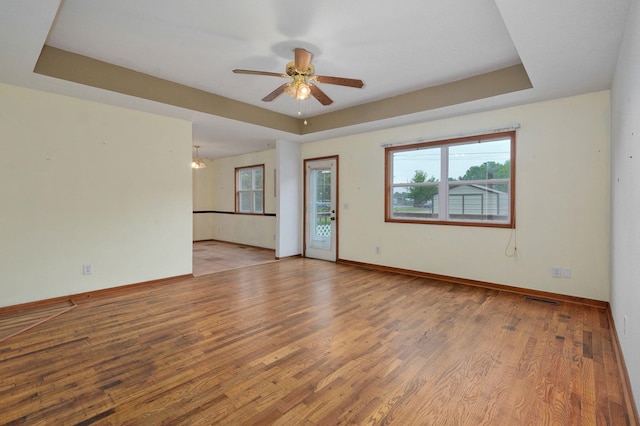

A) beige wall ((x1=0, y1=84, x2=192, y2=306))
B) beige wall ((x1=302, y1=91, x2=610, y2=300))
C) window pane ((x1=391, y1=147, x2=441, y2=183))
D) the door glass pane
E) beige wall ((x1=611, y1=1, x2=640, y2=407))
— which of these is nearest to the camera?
beige wall ((x1=611, y1=1, x2=640, y2=407))

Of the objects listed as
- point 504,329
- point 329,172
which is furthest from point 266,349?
point 329,172

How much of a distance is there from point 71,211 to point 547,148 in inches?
228

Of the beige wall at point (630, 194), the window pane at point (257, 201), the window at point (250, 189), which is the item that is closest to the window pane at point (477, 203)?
the beige wall at point (630, 194)

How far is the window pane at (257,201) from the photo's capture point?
8.05 metres

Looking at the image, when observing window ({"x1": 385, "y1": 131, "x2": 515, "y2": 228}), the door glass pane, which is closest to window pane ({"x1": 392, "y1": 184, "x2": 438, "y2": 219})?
window ({"x1": 385, "y1": 131, "x2": 515, "y2": 228})

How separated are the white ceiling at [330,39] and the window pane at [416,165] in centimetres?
95

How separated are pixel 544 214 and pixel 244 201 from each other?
6.63 metres

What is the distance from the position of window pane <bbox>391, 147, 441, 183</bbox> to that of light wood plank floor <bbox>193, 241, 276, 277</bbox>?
9.71ft

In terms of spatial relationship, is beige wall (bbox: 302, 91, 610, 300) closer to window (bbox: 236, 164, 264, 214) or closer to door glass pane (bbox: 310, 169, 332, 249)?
door glass pane (bbox: 310, 169, 332, 249)

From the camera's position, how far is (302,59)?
2955 mm

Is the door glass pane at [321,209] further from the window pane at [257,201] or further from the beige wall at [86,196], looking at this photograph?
the beige wall at [86,196]

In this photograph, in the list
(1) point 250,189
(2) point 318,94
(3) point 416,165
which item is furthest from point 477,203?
(1) point 250,189

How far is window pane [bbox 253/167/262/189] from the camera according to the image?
798 cm

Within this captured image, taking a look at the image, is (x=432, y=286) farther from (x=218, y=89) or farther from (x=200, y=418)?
(x=218, y=89)
